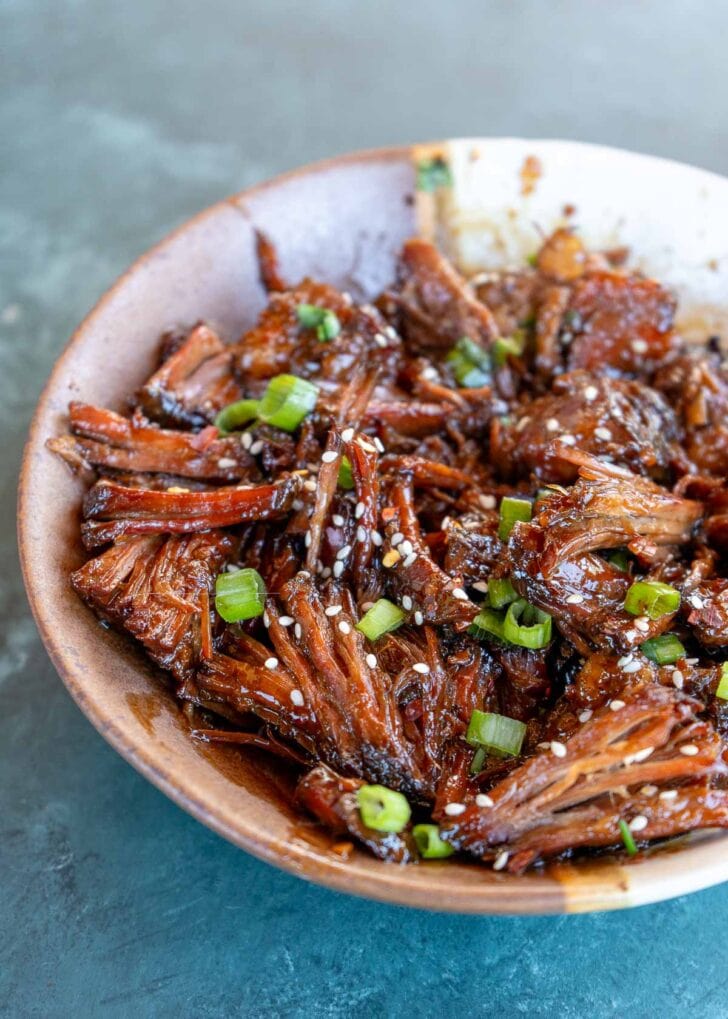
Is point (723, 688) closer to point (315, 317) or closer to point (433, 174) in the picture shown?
point (315, 317)

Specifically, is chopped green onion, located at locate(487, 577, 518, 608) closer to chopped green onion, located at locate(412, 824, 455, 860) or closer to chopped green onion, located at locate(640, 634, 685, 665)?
chopped green onion, located at locate(640, 634, 685, 665)

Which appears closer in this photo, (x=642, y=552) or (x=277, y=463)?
(x=642, y=552)

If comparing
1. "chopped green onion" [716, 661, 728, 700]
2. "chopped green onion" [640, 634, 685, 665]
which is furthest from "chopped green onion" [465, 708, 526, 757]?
"chopped green onion" [716, 661, 728, 700]

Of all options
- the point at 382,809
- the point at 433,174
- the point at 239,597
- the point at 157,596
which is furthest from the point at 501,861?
the point at 433,174

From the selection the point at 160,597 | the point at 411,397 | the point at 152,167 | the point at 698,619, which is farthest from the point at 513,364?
the point at 152,167

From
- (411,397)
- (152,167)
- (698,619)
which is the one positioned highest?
(152,167)

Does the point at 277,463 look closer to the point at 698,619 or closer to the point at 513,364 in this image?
the point at 513,364
